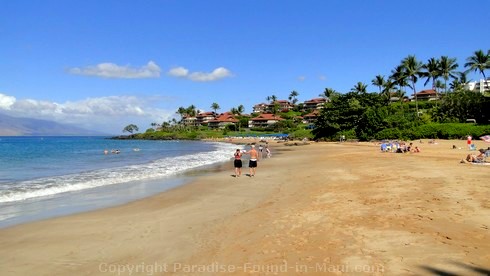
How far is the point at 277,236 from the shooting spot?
790cm

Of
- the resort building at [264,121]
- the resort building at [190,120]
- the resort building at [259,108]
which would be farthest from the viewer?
the resort building at [259,108]

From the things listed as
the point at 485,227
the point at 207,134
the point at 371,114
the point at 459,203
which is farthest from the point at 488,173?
the point at 207,134

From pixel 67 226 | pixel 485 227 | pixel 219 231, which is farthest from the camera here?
pixel 67 226

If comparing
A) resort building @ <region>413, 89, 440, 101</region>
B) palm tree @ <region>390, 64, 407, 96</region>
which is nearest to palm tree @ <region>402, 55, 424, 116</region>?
palm tree @ <region>390, 64, 407, 96</region>

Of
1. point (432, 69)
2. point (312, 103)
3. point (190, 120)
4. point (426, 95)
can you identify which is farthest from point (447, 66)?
point (190, 120)

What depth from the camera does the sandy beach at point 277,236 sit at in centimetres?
619

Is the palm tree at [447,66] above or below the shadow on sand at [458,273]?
above

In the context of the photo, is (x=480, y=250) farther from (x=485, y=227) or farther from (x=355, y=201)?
(x=355, y=201)

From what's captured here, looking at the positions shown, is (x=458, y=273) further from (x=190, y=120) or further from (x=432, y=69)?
(x=190, y=120)

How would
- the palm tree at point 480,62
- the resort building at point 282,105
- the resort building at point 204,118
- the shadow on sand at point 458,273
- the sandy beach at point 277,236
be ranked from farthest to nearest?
the resort building at point 204,118 → the resort building at point 282,105 → the palm tree at point 480,62 → the sandy beach at point 277,236 → the shadow on sand at point 458,273

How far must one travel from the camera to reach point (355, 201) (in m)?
11.3

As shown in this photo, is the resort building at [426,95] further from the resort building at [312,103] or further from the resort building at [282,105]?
the resort building at [282,105]

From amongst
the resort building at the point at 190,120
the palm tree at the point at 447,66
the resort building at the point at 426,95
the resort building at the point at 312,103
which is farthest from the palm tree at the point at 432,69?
the resort building at the point at 190,120

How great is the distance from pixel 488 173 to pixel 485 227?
32.1ft
